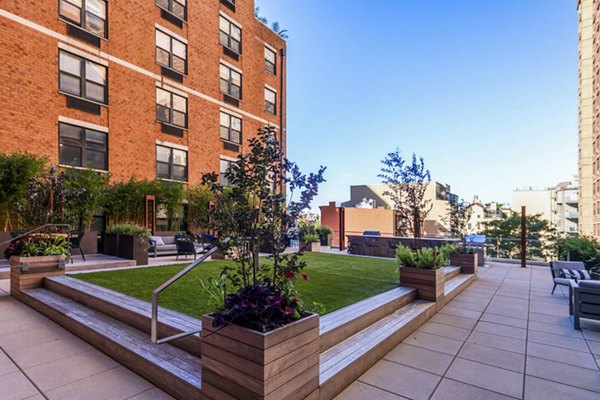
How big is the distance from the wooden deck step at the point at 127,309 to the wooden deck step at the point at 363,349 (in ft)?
3.83

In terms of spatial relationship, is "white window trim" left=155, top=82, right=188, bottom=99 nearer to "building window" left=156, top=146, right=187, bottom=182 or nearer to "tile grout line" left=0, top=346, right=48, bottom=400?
"building window" left=156, top=146, right=187, bottom=182

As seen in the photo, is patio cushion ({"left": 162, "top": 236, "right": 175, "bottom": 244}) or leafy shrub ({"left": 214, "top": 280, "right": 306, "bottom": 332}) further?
patio cushion ({"left": 162, "top": 236, "right": 175, "bottom": 244})

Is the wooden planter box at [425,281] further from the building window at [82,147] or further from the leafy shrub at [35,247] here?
the building window at [82,147]

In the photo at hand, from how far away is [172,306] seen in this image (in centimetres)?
358

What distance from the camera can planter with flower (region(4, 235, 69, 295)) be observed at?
15.7 ft

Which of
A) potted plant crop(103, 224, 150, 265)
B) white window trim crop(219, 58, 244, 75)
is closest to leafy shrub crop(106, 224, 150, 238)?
potted plant crop(103, 224, 150, 265)

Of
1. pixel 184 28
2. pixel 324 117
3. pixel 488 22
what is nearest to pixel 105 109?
pixel 184 28

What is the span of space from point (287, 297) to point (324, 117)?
24.3 meters

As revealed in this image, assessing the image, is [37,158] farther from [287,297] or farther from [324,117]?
[324,117]

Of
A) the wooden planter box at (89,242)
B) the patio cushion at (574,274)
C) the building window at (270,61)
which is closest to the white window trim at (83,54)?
the wooden planter box at (89,242)

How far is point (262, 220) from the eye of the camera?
2.19m

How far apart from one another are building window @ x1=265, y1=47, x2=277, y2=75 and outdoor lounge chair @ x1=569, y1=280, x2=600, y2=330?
17.9 meters

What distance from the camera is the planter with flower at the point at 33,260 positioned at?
4.77 meters

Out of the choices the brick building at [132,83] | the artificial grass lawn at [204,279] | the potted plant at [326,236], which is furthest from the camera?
the potted plant at [326,236]
